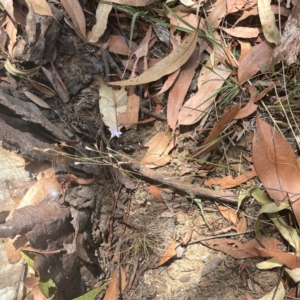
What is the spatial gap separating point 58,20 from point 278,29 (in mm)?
940

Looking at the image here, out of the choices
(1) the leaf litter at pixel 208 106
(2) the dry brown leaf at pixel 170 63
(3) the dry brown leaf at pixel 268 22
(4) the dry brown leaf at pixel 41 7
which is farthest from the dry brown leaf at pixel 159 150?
(4) the dry brown leaf at pixel 41 7

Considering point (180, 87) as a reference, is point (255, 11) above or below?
above

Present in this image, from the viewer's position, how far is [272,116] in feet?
5.04

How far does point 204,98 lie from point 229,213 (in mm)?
494

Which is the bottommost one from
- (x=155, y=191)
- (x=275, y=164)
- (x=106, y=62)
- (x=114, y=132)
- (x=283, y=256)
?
(x=283, y=256)

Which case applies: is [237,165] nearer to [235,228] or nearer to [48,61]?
[235,228]

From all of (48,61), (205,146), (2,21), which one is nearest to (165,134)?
(205,146)

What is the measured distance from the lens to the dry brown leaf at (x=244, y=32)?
60.7 inches

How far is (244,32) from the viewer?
5.08 ft

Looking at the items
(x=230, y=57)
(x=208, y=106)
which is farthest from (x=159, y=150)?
(x=230, y=57)

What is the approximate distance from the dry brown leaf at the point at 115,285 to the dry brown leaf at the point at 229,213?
0.48 meters

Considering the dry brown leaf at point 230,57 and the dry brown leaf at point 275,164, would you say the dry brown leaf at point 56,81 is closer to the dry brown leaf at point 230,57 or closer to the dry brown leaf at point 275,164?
the dry brown leaf at point 230,57

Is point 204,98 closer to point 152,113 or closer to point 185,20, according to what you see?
point 152,113

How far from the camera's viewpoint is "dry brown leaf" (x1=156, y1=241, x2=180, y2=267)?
1.52 metres
